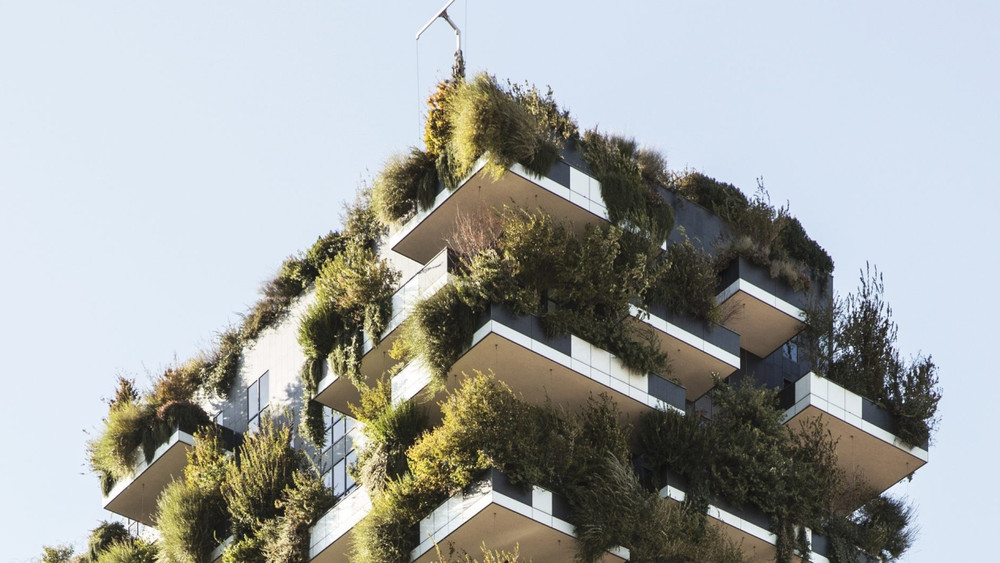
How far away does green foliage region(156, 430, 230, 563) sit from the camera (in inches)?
1619

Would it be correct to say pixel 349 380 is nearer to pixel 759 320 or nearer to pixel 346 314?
pixel 346 314

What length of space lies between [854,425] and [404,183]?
29.0ft

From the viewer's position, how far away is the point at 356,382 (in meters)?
39.3

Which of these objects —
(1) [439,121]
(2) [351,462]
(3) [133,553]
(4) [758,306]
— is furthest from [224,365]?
(4) [758,306]

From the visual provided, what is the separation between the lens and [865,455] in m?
40.6

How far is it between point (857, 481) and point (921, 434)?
1382mm

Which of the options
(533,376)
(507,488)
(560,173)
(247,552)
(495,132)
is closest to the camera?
(507,488)

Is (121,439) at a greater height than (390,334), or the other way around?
(121,439)

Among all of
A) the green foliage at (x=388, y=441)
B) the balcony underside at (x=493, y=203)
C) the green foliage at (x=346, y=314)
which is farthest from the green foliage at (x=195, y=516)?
the balcony underside at (x=493, y=203)

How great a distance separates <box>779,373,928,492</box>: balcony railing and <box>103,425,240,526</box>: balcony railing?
10.9 meters

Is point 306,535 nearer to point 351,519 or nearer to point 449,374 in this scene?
point 351,519

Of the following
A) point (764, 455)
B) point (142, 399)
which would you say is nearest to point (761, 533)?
point (764, 455)

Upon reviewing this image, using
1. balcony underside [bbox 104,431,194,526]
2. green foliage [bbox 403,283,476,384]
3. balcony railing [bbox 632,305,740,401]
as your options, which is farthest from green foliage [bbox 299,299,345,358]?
balcony railing [bbox 632,305,740,401]

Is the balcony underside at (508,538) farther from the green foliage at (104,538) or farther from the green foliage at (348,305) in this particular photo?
the green foliage at (104,538)
